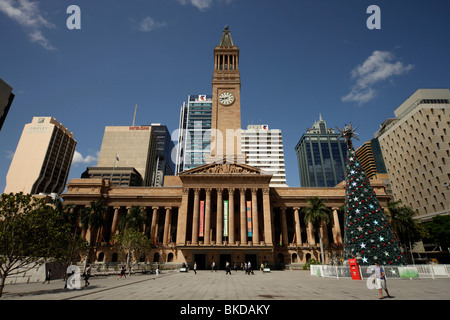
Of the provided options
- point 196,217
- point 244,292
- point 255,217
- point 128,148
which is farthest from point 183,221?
point 128,148

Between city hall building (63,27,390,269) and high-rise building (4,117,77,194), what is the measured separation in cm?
7571

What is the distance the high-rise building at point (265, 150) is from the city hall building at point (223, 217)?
50955 mm

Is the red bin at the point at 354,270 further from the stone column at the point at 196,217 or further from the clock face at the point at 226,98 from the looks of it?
the clock face at the point at 226,98

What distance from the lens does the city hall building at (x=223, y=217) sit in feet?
153

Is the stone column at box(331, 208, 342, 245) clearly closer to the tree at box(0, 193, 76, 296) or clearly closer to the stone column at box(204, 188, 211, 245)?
the stone column at box(204, 188, 211, 245)

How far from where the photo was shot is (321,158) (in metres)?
164

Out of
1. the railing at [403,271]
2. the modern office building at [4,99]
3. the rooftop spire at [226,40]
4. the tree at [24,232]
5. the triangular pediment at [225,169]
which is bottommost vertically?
the railing at [403,271]

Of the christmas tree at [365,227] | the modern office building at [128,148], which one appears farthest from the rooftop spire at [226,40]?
the modern office building at [128,148]

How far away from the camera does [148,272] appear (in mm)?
38125

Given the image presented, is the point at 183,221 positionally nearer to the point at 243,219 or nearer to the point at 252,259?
the point at 243,219

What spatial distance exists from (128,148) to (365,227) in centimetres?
12314
